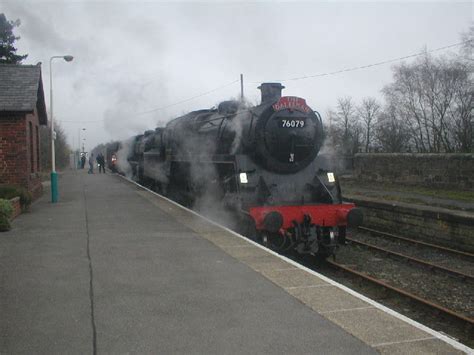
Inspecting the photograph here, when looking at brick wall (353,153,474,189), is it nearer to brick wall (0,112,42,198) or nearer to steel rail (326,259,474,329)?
steel rail (326,259,474,329)

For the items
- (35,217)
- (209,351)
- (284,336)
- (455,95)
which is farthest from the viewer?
(455,95)

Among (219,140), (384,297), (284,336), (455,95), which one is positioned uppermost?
(455,95)

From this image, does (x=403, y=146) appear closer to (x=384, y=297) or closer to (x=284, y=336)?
(x=384, y=297)

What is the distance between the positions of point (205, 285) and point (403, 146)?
35.4 metres

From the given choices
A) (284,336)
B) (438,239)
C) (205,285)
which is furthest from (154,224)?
(438,239)

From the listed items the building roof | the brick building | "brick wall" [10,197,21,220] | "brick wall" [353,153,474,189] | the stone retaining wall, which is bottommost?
the stone retaining wall

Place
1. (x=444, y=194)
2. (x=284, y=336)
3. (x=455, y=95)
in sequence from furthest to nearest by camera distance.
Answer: (x=455, y=95) < (x=444, y=194) < (x=284, y=336)

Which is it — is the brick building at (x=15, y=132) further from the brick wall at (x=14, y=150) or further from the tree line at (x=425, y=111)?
the tree line at (x=425, y=111)

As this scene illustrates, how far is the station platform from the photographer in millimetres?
3887

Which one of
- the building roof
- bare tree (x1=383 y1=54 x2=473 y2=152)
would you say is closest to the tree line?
bare tree (x1=383 y1=54 x2=473 y2=152)

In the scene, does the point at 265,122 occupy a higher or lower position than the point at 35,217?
higher

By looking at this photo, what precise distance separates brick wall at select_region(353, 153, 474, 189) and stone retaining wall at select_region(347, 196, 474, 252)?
13.8ft

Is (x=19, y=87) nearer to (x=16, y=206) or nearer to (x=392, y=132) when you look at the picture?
(x=16, y=206)

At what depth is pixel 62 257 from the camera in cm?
695
